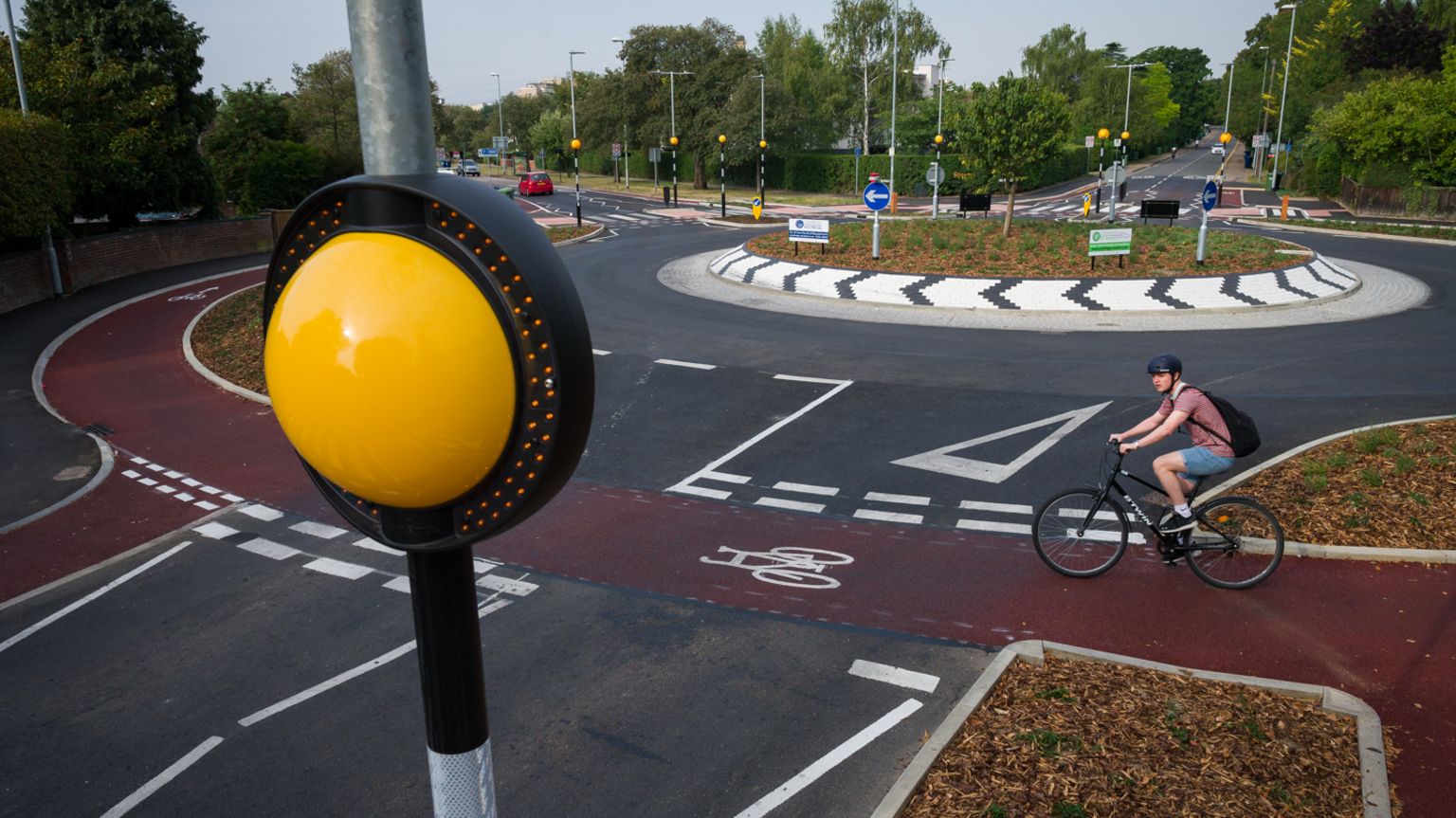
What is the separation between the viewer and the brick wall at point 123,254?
24.5 meters

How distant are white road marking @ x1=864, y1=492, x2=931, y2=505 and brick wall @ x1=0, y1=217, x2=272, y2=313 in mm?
23126

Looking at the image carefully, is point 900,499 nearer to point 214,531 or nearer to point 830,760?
point 830,760

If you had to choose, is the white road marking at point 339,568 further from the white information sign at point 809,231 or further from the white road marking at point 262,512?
the white information sign at point 809,231

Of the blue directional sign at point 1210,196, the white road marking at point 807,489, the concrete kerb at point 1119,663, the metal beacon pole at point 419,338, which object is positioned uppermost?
the metal beacon pole at point 419,338

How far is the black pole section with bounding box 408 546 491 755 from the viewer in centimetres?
254

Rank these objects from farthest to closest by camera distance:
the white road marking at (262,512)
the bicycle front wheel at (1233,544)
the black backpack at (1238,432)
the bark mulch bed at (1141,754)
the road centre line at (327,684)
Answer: the white road marking at (262,512) → the bicycle front wheel at (1233,544) → the black backpack at (1238,432) → the road centre line at (327,684) → the bark mulch bed at (1141,754)

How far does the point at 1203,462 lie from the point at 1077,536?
1233 mm

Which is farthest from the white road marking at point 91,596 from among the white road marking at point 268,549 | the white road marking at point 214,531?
the white road marking at point 268,549

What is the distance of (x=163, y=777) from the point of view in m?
6.09

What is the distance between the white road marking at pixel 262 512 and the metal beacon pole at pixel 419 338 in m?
9.10

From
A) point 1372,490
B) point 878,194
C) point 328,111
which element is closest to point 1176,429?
point 1372,490

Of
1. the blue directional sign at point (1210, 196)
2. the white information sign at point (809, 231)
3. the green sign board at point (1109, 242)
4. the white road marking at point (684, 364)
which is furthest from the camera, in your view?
the white information sign at point (809, 231)

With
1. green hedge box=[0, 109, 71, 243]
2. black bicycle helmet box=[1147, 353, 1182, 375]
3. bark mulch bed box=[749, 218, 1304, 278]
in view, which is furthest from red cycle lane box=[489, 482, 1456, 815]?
green hedge box=[0, 109, 71, 243]

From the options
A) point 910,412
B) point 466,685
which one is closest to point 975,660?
point 466,685
